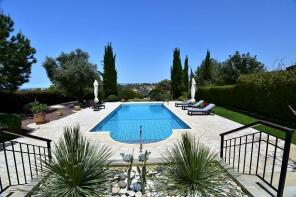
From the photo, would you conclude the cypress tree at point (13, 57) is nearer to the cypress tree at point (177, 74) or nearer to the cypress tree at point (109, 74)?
the cypress tree at point (109, 74)

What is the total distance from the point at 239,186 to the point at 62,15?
13.2m

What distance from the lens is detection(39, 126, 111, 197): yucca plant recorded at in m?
3.01

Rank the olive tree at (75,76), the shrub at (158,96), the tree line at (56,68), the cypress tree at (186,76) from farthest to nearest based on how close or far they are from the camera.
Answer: the cypress tree at (186,76)
the shrub at (158,96)
the olive tree at (75,76)
the tree line at (56,68)

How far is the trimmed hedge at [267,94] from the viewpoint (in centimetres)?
1074

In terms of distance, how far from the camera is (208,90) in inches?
934

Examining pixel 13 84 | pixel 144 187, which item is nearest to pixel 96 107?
pixel 13 84

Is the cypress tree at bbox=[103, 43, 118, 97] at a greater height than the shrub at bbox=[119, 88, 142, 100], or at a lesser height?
greater

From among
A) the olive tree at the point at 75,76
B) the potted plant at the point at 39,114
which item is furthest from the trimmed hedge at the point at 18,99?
the potted plant at the point at 39,114

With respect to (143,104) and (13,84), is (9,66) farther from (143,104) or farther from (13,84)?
(143,104)

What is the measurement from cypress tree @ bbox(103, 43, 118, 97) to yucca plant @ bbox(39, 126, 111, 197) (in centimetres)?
2608

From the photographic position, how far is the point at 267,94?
12461mm

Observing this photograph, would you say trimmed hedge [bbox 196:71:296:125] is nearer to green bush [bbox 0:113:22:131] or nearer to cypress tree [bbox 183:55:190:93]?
cypress tree [bbox 183:55:190:93]

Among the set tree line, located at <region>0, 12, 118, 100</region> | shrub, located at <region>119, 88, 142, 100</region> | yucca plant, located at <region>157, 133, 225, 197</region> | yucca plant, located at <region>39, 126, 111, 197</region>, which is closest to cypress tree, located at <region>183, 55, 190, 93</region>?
shrub, located at <region>119, 88, 142, 100</region>

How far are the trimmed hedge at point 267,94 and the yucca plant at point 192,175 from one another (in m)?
9.57
